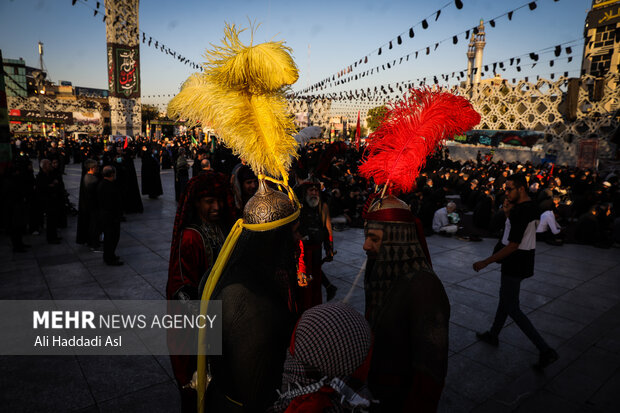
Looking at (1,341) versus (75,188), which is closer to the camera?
(1,341)

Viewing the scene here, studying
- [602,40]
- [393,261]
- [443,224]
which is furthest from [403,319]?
[602,40]

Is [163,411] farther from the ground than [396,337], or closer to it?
closer to it

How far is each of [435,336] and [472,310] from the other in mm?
4460

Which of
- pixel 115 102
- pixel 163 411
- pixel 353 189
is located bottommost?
pixel 163 411

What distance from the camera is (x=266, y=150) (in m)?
2.14

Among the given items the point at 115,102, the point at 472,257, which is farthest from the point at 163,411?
the point at 115,102

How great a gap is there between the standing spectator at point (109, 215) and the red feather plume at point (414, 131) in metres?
6.21

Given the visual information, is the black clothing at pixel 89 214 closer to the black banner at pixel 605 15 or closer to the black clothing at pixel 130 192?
the black clothing at pixel 130 192

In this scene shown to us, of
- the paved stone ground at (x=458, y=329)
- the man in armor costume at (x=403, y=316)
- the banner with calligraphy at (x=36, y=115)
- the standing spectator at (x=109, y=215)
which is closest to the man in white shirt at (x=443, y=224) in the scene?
the paved stone ground at (x=458, y=329)

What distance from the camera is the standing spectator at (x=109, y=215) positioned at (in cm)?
696

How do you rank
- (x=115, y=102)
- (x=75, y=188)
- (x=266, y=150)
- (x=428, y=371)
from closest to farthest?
(x=428, y=371) < (x=266, y=150) < (x=75, y=188) < (x=115, y=102)

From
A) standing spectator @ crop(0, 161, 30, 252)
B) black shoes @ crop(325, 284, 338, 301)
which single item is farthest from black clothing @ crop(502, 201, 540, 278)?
standing spectator @ crop(0, 161, 30, 252)

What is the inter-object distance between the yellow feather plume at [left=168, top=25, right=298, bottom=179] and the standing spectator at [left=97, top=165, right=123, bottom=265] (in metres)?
5.76

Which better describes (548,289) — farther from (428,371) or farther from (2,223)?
(2,223)
